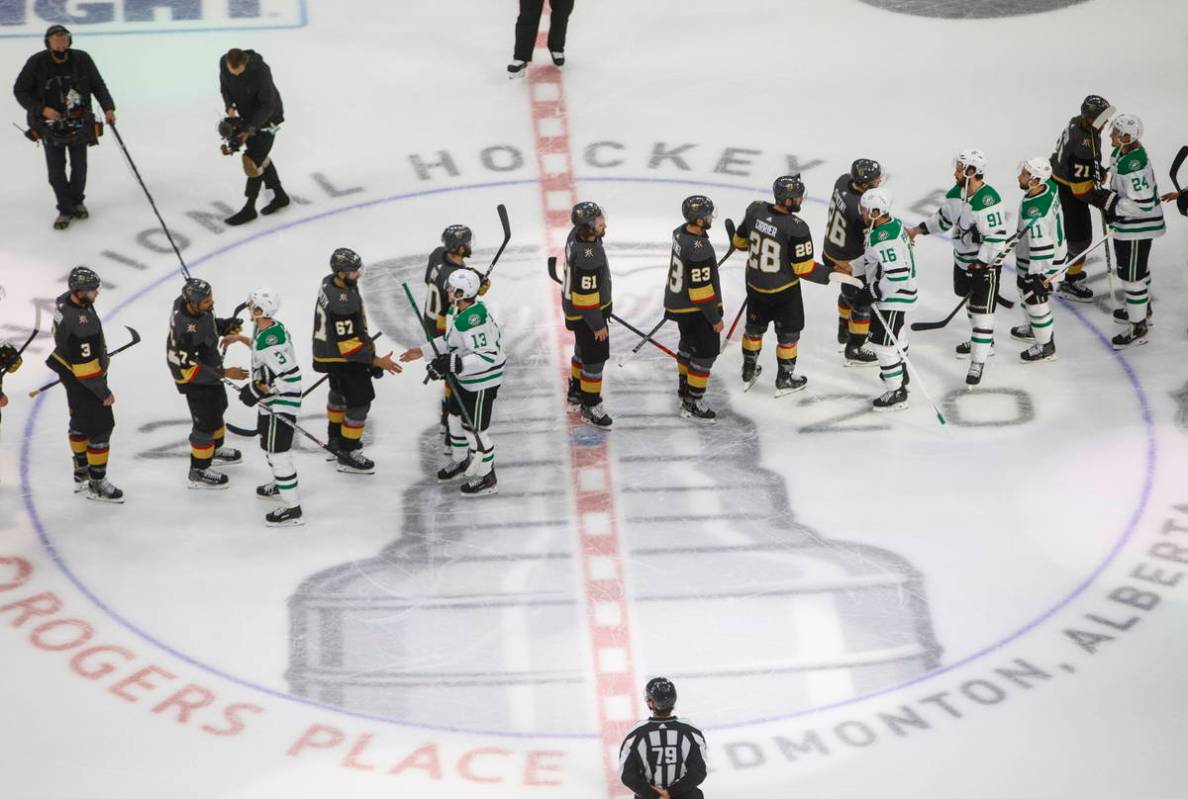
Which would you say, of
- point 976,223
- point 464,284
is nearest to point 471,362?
point 464,284

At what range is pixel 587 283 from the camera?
9266 mm

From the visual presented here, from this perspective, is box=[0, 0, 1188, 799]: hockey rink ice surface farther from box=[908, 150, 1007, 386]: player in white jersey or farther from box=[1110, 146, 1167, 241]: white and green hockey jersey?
box=[1110, 146, 1167, 241]: white and green hockey jersey

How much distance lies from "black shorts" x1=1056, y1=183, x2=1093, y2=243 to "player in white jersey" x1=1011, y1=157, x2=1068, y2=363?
318mm

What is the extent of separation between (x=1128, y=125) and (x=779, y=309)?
6.37 feet

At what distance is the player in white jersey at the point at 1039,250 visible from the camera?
9742 mm

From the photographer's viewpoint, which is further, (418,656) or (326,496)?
(326,496)

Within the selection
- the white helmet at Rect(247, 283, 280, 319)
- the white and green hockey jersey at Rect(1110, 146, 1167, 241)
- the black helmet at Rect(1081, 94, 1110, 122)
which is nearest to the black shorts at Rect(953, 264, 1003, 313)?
the white and green hockey jersey at Rect(1110, 146, 1167, 241)

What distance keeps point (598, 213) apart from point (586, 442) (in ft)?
3.69

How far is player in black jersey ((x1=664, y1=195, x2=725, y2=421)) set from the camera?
9.31 metres

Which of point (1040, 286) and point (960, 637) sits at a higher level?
point (1040, 286)

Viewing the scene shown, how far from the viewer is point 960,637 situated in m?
8.43

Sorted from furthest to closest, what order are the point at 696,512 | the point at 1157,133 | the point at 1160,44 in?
the point at 1160,44, the point at 1157,133, the point at 696,512

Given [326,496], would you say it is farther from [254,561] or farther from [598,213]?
[598,213]

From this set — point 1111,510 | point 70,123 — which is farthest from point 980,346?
point 70,123
